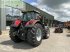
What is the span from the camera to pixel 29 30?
10.8m

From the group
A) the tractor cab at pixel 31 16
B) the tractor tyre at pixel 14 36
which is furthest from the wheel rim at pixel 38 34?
the tractor tyre at pixel 14 36

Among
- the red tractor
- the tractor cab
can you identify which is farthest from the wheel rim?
the tractor cab

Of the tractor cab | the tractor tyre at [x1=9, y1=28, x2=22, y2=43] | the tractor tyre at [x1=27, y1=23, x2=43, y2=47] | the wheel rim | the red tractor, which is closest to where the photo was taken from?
the tractor tyre at [x1=27, y1=23, x2=43, y2=47]

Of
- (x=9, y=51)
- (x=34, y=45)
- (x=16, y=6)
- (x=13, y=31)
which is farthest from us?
(x=16, y=6)

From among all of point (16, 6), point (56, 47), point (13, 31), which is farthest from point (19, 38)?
point (16, 6)

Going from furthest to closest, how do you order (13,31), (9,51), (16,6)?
(16,6) → (13,31) → (9,51)

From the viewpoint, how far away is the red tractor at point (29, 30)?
35.0ft

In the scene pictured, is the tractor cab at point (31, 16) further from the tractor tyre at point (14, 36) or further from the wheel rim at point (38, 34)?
the wheel rim at point (38, 34)

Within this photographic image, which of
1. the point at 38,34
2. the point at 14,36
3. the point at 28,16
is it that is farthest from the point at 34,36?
the point at 28,16

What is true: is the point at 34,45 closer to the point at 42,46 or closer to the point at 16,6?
the point at 42,46

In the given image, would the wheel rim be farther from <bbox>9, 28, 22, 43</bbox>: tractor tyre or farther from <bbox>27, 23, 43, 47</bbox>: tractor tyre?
<bbox>9, 28, 22, 43</bbox>: tractor tyre

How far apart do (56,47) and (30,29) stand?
187 centimetres

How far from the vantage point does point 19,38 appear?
12055mm

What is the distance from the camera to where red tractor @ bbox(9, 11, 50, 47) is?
10.7 metres
